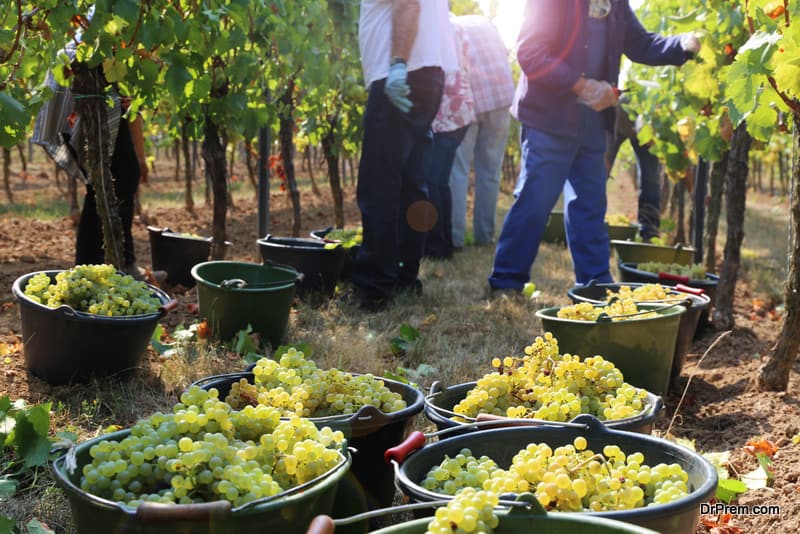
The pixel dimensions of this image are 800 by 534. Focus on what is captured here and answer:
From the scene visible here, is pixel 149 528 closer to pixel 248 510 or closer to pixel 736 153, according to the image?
pixel 248 510

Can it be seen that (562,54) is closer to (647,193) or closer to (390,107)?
(390,107)

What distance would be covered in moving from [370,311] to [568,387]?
224 cm

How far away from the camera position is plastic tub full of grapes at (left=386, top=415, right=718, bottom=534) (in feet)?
4.06

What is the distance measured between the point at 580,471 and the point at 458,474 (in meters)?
0.21

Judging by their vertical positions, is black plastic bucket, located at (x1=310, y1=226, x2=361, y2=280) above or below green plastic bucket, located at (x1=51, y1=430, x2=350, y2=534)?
below

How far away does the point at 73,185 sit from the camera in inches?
316

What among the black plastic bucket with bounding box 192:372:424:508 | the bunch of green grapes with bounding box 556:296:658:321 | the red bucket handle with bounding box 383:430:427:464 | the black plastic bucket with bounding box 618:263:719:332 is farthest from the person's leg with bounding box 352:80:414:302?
the red bucket handle with bounding box 383:430:427:464

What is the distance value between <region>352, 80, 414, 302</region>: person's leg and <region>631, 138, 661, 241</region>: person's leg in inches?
146

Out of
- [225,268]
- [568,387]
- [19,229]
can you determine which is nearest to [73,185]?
[19,229]

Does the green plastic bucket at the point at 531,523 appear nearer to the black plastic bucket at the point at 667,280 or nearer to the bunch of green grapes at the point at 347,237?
the black plastic bucket at the point at 667,280

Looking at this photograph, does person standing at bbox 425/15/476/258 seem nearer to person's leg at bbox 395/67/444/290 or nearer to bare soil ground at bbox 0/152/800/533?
bare soil ground at bbox 0/152/800/533

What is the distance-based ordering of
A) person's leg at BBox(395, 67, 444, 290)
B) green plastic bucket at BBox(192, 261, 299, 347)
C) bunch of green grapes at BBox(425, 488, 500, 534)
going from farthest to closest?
person's leg at BBox(395, 67, 444, 290) < green plastic bucket at BBox(192, 261, 299, 347) < bunch of green grapes at BBox(425, 488, 500, 534)

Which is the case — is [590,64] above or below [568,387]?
above

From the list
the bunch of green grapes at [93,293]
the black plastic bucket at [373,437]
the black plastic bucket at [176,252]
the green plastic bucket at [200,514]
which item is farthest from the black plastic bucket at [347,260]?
the green plastic bucket at [200,514]
